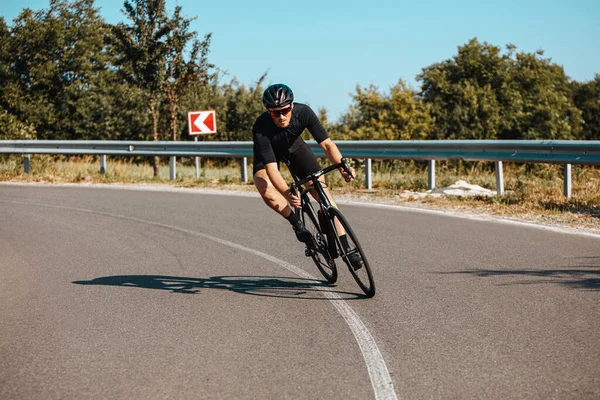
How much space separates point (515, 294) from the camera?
21.4 ft

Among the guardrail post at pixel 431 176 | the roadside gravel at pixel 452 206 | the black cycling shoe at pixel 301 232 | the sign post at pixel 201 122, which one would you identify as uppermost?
the sign post at pixel 201 122

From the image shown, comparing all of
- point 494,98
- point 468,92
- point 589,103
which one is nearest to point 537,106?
point 494,98

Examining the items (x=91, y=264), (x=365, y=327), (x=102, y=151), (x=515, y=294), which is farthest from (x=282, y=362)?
(x=102, y=151)

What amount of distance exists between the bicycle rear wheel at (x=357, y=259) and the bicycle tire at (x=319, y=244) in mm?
329

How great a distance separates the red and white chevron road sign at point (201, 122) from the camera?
2038 cm

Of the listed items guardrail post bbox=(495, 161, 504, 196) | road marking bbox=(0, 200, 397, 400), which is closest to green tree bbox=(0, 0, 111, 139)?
guardrail post bbox=(495, 161, 504, 196)

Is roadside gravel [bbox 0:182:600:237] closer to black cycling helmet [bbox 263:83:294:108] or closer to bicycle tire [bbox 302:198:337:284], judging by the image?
bicycle tire [bbox 302:198:337:284]

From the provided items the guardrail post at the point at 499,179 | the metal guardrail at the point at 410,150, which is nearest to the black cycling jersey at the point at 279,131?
the metal guardrail at the point at 410,150

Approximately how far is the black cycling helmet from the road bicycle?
685 millimetres

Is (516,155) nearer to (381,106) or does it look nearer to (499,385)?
(499,385)

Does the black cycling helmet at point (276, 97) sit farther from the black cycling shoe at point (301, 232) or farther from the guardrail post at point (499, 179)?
the guardrail post at point (499, 179)

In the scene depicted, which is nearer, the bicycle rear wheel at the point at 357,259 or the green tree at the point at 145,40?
the bicycle rear wheel at the point at 357,259

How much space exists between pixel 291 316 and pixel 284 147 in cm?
183

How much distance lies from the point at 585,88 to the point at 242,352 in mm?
83237
